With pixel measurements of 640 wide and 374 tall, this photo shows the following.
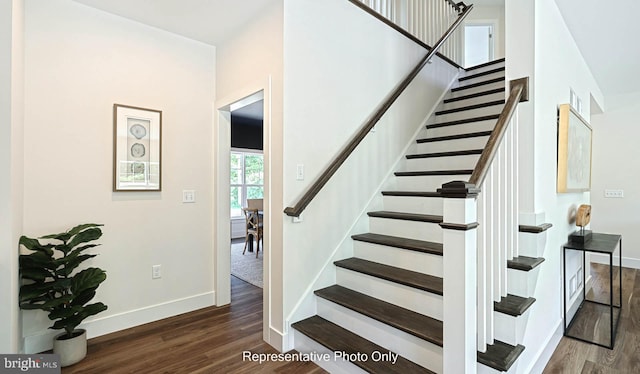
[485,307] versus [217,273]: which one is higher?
[485,307]

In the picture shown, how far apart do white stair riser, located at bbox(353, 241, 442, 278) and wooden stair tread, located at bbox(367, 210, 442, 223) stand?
0.97 feet

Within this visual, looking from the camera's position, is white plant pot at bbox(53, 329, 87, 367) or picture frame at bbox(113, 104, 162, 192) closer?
white plant pot at bbox(53, 329, 87, 367)

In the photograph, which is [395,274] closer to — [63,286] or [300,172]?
[300,172]

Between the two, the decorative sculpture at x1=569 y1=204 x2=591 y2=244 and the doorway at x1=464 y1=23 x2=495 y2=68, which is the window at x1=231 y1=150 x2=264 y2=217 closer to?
the doorway at x1=464 y1=23 x2=495 y2=68

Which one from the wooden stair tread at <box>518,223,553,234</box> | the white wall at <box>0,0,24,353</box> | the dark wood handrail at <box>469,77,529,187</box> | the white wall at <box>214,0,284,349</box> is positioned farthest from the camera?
the white wall at <box>214,0,284,349</box>

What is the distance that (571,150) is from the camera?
237cm

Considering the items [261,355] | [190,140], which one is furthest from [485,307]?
[190,140]

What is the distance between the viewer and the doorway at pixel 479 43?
19.2ft

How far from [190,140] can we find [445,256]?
2488 millimetres

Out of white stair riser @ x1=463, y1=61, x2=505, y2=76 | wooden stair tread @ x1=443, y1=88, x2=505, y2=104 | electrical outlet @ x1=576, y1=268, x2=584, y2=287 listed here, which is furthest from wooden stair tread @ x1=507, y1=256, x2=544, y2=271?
white stair riser @ x1=463, y1=61, x2=505, y2=76

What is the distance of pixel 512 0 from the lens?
1953 millimetres

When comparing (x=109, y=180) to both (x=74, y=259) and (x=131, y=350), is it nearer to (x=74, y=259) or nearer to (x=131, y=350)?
(x=74, y=259)

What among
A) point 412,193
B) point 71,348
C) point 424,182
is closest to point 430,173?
point 424,182

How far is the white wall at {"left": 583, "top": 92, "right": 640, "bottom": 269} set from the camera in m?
4.38
